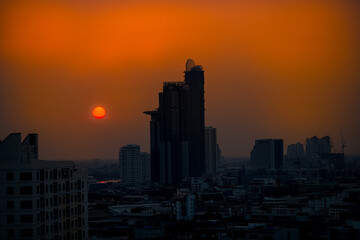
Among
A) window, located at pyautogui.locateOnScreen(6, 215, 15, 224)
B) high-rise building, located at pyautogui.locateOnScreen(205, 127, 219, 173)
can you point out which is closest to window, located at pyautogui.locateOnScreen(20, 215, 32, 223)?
window, located at pyautogui.locateOnScreen(6, 215, 15, 224)

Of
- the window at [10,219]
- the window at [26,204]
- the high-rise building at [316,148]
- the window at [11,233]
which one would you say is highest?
the high-rise building at [316,148]

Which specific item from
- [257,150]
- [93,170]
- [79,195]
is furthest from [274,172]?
[79,195]

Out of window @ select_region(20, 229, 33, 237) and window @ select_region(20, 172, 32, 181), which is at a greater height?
window @ select_region(20, 172, 32, 181)

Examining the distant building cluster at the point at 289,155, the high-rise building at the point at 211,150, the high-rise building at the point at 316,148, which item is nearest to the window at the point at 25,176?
the high-rise building at the point at 316,148

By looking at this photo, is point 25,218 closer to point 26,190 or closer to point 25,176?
point 26,190

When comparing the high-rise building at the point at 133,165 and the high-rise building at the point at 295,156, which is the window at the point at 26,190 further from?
the high-rise building at the point at 295,156

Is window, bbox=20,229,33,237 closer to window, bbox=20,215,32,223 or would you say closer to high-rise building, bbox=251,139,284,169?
window, bbox=20,215,32,223

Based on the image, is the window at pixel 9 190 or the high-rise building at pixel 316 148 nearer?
the window at pixel 9 190
